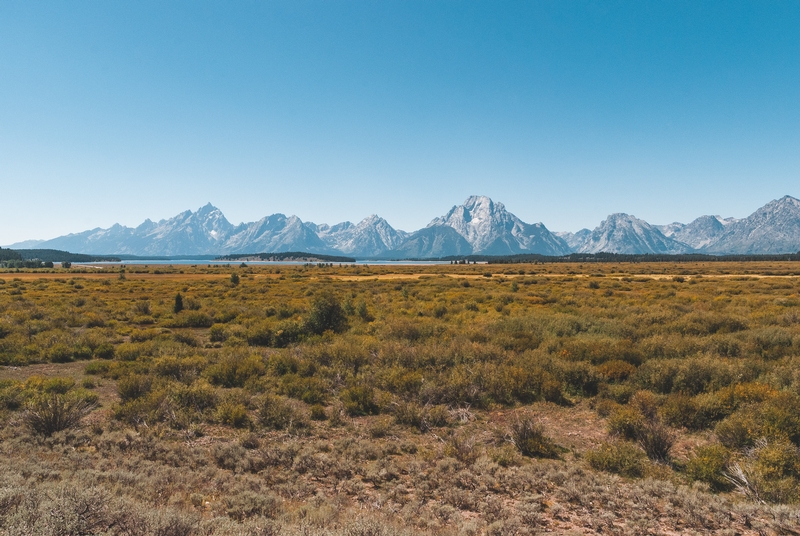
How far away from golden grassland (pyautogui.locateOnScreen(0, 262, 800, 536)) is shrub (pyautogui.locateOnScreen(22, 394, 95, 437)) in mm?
42

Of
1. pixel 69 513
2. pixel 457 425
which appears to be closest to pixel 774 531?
pixel 457 425

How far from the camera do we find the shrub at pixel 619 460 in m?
6.79

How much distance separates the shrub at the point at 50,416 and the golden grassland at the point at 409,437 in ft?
0.14

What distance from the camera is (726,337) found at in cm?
A: 1422

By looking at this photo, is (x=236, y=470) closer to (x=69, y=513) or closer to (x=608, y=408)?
(x=69, y=513)

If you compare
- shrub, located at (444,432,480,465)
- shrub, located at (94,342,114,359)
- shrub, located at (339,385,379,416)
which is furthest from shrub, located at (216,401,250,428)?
shrub, located at (94,342,114,359)

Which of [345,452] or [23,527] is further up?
[23,527]

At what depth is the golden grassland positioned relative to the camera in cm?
532

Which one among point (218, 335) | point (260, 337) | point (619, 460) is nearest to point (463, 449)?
point (619, 460)

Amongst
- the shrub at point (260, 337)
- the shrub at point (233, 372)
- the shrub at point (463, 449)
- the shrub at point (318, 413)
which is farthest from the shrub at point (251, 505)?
the shrub at point (260, 337)

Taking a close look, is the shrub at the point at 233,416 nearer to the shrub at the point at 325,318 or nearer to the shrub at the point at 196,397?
the shrub at the point at 196,397

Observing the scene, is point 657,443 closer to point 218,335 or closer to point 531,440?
point 531,440

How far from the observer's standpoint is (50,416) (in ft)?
26.6

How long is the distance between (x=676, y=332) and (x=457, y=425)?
13.8 metres
